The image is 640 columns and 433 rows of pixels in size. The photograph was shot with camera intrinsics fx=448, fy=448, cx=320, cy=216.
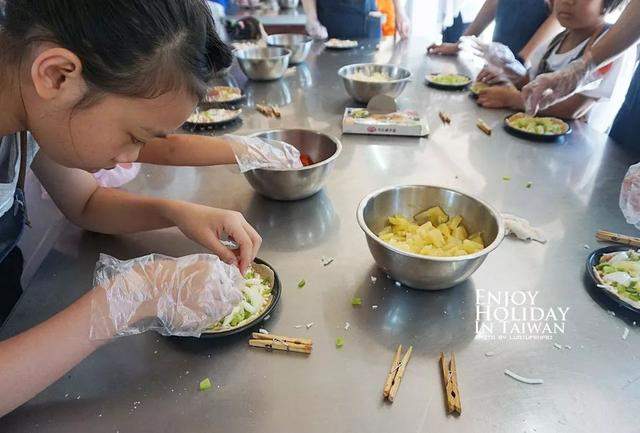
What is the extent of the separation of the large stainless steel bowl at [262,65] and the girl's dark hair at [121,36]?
1559mm

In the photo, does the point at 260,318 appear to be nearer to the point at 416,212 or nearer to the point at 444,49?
the point at 416,212

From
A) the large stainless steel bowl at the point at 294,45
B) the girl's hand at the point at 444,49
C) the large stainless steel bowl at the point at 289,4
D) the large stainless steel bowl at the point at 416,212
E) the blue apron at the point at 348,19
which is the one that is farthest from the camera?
the large stainless steel bowl at the point at 289,4

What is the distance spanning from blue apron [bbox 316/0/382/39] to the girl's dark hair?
2.86 m

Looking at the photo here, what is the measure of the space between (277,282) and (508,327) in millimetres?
451

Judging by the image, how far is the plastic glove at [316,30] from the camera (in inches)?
130

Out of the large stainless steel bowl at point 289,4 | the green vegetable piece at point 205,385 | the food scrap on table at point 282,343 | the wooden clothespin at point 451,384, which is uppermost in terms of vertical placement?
the green vegetable piece at point 205,385

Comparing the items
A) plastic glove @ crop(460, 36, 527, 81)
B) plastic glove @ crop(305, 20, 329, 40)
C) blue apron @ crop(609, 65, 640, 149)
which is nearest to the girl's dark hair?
blue apron @ crop(609, 65, 640, 149)

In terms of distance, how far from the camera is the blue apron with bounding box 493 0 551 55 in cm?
268

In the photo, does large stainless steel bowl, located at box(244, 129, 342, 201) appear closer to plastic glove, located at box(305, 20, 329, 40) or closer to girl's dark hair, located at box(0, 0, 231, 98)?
girl's dark hair, located at box(0, 0, 231, 98)

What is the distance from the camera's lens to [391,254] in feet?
2.85

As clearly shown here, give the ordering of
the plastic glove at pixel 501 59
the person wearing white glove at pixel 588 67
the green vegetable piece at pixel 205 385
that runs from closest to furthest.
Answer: the green vegetable piece at pixel 205 385 → the person wearing white glove at pixel 588 67 → the plastic glove at pixel 501 59

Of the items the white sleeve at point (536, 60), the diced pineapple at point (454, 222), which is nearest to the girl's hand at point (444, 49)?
the white sleeve at point (536, 60)

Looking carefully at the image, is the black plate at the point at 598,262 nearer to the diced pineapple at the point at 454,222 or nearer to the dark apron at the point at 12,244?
the diced pineapple at the point at 454,222

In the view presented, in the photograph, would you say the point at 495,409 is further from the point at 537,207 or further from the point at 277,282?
the point at 537,207
